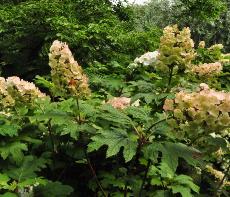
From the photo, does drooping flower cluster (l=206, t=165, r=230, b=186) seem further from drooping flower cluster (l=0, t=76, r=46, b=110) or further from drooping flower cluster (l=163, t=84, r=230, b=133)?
drooping flower cluster (l=0, t=76, r=46, b=110)

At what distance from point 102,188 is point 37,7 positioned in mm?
7070

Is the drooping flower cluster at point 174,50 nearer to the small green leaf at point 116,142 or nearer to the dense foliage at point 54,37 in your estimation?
the small green leaf at point 116,142

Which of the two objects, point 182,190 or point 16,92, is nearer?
point 182,190

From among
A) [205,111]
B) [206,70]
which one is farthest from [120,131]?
[206,70]

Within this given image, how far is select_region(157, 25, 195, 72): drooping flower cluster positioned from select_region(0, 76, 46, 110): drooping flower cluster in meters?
0.95

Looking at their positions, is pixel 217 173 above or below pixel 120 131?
below

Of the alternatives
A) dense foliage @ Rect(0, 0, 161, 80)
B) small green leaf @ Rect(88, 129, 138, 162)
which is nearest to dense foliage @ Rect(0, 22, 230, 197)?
Result: small green leaf @ Rect(88, 129, 138, 162)

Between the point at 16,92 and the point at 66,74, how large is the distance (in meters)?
0.56

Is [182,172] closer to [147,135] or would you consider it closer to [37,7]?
[147,135]

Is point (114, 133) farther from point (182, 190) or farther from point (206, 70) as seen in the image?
point (206, 70)

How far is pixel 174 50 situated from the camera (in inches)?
128

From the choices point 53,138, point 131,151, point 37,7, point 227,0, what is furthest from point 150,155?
point 227,0

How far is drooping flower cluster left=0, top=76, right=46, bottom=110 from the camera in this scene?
3230 mm

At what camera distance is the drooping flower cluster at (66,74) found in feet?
9.38
